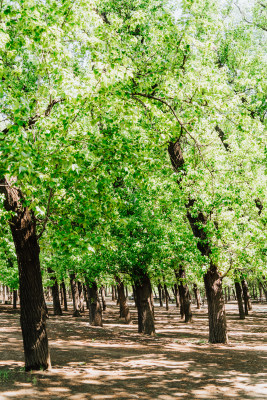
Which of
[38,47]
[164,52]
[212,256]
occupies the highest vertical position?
[164,52]

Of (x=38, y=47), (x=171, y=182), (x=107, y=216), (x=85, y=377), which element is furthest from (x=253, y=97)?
(x=85, y=377)

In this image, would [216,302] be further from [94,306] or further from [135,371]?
[94,306]

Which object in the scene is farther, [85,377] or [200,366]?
[200,366]

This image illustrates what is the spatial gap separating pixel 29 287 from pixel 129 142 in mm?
4708

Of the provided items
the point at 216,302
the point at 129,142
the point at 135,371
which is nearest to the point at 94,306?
the point at 216,302

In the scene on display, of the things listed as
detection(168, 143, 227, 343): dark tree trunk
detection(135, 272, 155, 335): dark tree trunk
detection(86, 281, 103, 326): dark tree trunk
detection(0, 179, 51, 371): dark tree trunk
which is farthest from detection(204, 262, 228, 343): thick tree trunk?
detection(0, 179, 51, 371): dark tree trunk

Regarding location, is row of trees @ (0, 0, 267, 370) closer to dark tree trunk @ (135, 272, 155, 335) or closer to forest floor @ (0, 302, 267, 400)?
dark tree trunk @ (135, 272, 155, 335)

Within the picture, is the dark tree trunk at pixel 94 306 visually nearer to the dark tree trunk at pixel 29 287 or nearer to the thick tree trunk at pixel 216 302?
the thick tree trunk at pixel 216 302

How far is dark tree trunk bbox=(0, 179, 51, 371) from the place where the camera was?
874 centimetres

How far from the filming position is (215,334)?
16359 mm

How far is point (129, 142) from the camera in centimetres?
995

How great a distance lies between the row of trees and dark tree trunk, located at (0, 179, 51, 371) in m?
0.03

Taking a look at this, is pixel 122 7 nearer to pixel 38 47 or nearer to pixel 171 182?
pixel 171 182

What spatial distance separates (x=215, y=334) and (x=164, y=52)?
12404 millimetres
